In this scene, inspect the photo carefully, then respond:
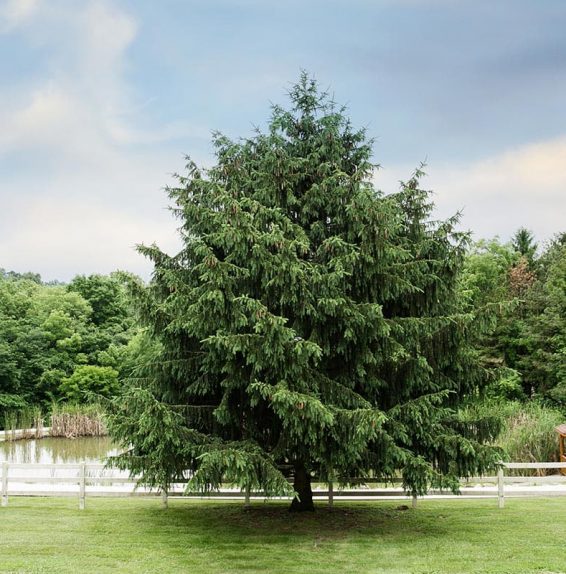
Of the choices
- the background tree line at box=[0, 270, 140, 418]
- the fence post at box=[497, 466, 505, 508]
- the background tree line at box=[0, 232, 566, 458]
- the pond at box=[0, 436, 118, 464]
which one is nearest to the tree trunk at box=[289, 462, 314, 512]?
the fence post at box=[497, 466, 505, 508]

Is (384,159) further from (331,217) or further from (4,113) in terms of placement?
(4,113)

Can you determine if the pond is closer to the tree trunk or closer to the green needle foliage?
the tree trunk

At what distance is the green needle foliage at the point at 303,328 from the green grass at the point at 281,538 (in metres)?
1.04

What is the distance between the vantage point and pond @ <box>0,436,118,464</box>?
2351 cm

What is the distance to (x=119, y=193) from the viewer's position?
22.8 m

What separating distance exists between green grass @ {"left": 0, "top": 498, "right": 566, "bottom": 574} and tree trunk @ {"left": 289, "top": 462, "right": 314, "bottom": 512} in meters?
0.36

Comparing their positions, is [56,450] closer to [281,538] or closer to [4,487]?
[4,487]

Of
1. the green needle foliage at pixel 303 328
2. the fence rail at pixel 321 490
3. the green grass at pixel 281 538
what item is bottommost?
the green grass at pixel 281 538

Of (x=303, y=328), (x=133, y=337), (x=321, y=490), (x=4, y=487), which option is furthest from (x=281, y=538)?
(x=133, y=337)

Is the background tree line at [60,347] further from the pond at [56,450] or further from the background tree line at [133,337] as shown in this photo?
the pond at [56,450]

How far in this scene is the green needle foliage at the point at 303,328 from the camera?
904 centimetres

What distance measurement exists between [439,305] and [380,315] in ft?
7.19

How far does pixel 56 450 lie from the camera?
2664 cm

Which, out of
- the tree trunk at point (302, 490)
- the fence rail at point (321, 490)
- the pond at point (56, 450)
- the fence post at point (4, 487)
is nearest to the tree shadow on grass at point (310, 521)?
the tree trunk at point (302, 490)
